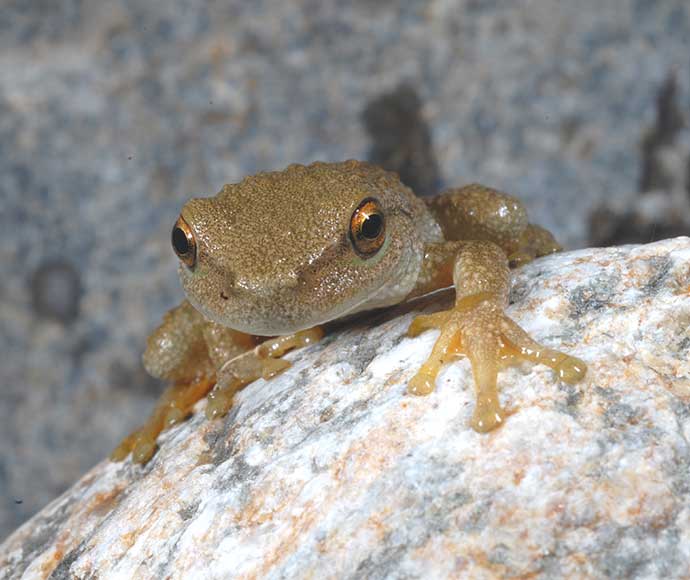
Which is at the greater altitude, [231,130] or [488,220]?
[231,130]

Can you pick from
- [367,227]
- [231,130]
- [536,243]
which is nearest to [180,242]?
[367,227]

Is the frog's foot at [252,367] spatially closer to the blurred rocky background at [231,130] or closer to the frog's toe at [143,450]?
the frog's toe at [143,450]

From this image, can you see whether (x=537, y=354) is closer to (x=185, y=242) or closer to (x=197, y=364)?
(x=185, y=242)

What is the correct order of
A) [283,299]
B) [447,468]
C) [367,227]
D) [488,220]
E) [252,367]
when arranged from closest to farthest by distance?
[447,468]
[283,299]
[367,227]
[252,367]
[488,220]

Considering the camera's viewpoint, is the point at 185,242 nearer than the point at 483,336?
No

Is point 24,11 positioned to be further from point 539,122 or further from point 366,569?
point 366,569

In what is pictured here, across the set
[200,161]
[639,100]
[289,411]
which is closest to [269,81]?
[200,161]
